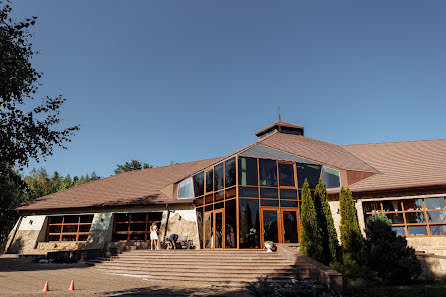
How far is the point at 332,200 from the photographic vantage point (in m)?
17.4

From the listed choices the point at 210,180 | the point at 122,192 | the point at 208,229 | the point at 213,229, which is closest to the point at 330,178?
the point at 210,180

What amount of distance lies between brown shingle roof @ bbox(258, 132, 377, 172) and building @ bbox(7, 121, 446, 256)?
0.34 feet

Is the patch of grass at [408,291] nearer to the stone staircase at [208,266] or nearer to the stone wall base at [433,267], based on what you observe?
the stone wall base at [433,267]

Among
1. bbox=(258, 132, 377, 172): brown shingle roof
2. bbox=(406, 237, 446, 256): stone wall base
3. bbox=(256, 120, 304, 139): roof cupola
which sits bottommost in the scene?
bbox=(406, 237, 446, 256): stone wall base

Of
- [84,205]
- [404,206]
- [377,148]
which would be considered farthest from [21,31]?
[377,148]

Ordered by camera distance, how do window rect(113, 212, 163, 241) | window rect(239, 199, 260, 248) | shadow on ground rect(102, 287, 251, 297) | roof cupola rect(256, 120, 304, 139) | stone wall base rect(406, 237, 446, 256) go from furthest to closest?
1. roof cupola rect(256, 120, 304, 139)
2. window rect(113, 212, 163, 241)
3. window rect(239, 199, 260, 248)
4. stone wall base rect(406, 237, 446, 256)
5. shadow on ground rect(102, 287, 251, 297)

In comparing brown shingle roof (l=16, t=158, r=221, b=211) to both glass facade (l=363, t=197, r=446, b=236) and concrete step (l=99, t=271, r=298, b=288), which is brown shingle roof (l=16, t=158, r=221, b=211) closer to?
concrete step (l=99, t=271, r=298, b=288)

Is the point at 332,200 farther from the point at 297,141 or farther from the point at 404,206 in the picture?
the point at 297,141

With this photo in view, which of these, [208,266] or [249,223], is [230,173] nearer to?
[249,223]

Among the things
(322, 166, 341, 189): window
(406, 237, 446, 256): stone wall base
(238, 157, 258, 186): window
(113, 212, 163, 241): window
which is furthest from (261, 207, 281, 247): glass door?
(113, 212, 163, 241): window

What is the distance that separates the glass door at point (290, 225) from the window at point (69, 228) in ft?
47.5

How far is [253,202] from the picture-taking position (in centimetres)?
1611

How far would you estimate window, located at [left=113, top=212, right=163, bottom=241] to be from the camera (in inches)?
838

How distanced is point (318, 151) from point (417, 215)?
765 centimetres
